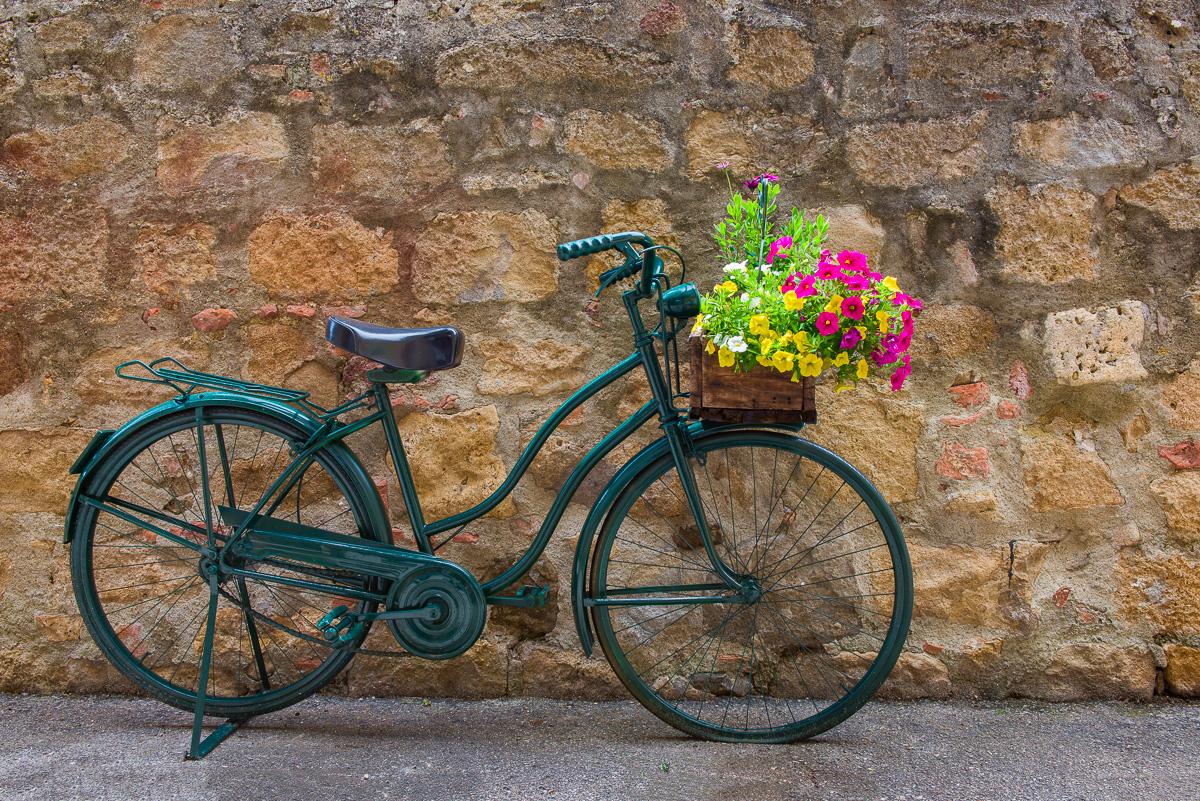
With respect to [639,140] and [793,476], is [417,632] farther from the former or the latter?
[639,140]

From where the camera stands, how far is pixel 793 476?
2367mm

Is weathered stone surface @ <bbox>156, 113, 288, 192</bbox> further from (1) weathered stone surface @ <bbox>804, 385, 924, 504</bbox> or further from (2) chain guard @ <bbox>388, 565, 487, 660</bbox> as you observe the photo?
(1) weathered stone surface @ <bbox>804, 385, 924, 504</bbox>

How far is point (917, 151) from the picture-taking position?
233 cm

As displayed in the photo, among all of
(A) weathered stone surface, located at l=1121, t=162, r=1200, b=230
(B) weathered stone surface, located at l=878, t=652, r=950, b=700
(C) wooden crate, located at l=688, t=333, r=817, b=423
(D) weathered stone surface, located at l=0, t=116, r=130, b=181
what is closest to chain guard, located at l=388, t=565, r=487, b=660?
(C) wooden crate, located at l=688, t=333, r=817, b=423

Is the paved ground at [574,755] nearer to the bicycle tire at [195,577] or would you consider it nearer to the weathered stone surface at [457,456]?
the bicycle tire at [195,577]

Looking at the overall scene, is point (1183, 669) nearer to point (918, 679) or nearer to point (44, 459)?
point (918, 679)

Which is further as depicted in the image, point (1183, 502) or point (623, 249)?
point (1183, 502)

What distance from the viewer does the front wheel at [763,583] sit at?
2.35 meters

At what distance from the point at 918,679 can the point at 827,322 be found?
1.27 metres

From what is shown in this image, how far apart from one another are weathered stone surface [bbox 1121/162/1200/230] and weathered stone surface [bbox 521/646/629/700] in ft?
7.25

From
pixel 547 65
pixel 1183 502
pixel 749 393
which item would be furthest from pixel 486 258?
pixel 1183 502

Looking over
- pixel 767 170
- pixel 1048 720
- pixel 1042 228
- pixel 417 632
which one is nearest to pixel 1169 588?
pixel 1048 720

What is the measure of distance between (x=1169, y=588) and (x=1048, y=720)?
0.56 m

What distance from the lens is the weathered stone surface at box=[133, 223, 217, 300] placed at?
241cm
